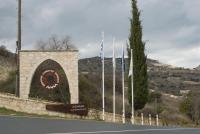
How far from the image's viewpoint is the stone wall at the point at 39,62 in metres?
45.8

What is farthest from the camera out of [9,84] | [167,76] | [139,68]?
[167,76]

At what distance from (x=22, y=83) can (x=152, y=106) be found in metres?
33.3

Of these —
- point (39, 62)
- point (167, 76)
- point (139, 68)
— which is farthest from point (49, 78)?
point (167, 76)

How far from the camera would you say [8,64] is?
72.8 m

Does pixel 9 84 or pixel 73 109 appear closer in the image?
pixel 73 109

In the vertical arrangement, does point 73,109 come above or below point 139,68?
below

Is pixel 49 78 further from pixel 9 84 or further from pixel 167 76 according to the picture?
pixel 167 76

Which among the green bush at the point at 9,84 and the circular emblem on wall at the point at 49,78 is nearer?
the circular emblem on wall at the point at 49,78

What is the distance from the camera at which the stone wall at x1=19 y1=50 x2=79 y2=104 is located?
45.8 metres

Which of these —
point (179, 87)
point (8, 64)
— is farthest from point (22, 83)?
point (179, 87)

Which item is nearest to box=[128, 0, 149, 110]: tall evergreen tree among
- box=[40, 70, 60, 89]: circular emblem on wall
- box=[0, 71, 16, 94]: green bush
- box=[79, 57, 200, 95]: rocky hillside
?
box=[40, 70, 60, 89]: circular emblem on wall

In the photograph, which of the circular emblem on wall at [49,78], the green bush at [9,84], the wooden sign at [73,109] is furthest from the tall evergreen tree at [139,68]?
the green bush at [9,84]

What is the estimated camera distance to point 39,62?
46781 millimetres

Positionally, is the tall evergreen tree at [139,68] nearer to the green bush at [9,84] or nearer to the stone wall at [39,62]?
the stone wall at [39,62]
